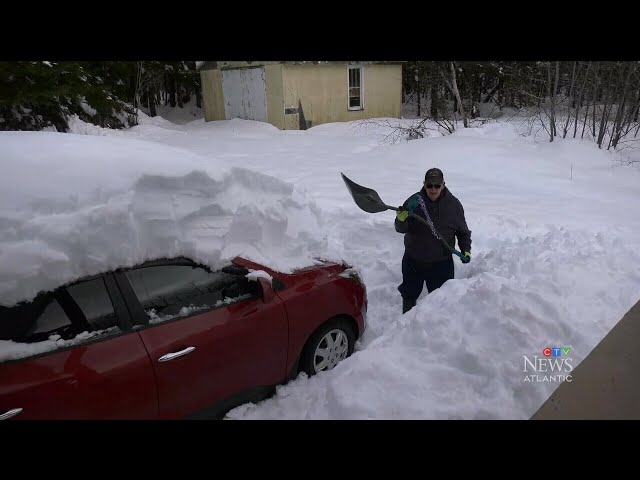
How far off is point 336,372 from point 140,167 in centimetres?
189

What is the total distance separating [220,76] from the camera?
1856cm

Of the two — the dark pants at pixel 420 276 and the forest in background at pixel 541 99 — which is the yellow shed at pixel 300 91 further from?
the dark pants at pixel 420 276

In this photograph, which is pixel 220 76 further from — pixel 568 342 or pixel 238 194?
pixel 568 342

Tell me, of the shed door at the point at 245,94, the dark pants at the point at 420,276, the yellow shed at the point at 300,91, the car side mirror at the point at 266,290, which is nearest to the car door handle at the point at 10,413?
the car side mirror at the point at 266,290

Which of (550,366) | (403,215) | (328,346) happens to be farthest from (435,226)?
(550,366)

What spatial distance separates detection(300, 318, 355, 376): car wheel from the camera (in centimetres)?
329

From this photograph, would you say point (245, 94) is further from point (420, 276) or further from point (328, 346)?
point (328, 346)

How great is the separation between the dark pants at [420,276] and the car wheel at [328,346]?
3.23 feet

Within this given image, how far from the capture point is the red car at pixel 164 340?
2096mm

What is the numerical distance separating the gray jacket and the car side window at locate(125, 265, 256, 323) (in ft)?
6.27

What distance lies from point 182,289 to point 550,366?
232cm

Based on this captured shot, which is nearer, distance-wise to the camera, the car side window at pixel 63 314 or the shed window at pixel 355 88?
the car side window at pixel 63 314

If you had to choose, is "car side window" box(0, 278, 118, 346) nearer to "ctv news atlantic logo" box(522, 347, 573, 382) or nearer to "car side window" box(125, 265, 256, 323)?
"car side window" box(125, 265, 256, 323)
